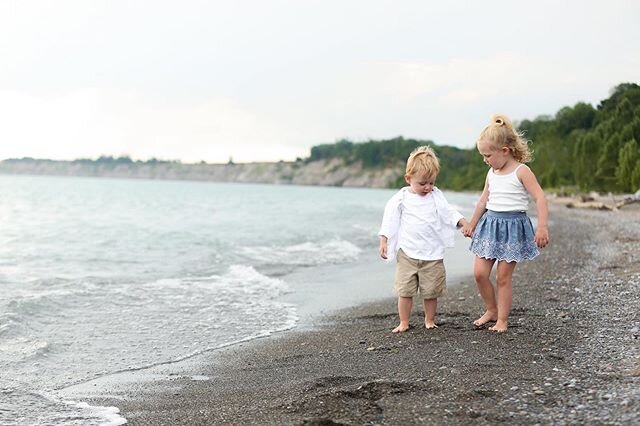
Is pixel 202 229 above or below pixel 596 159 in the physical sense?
below

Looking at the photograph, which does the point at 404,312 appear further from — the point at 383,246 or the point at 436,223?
the point at 436,223

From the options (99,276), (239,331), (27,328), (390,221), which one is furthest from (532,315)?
(99,276)

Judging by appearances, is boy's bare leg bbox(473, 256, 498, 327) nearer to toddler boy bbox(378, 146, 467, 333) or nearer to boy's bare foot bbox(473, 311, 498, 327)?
boy's bare foot bbox(473, 311, 498, 327)

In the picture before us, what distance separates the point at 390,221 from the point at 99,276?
24.2 feet

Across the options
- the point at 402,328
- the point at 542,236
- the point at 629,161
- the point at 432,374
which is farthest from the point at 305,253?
the point at 629,161

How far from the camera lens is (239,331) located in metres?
7.43

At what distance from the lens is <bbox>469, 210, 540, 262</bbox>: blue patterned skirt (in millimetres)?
Result: 5824

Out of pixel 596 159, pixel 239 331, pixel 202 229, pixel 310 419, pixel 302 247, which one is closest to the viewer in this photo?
pixel 310 419

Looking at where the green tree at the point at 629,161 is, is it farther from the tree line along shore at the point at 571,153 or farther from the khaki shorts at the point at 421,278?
the khaki shorts at the point at 421,278

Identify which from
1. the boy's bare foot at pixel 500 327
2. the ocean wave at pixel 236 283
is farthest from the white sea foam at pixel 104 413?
the ocean wave at pixel 236 283

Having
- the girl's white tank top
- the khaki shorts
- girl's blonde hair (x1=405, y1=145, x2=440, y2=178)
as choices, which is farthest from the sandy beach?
girl's blonde hair (x1=405, y1=145, x2=440, y2=178)

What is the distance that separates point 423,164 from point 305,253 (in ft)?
33.8

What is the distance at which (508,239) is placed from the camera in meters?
5.85

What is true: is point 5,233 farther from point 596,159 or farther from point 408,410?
point 596,159
